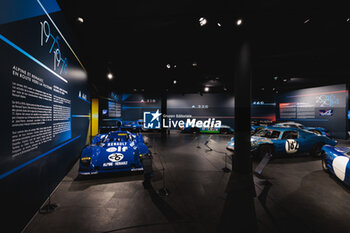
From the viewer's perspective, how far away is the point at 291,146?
4.71m

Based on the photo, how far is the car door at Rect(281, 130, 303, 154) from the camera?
470 cm

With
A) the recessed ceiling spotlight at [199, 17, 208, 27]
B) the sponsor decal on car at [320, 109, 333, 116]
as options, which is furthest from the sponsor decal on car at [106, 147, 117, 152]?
the sponsor decal on car at [320, 109, 333, 116]

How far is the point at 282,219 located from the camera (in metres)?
1.92

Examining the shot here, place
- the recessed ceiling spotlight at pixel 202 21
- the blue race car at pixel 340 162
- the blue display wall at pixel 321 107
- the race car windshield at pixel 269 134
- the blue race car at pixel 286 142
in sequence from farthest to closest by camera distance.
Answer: the blue display wall at pixel 321 107
the race car windshield at pixel 269 134
the blue race car at pixel 286 142
the recessed ceiling spotlight at pixel 202 21
the blue race car at pixel 340 162

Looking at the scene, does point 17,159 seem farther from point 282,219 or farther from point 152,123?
point 152,123

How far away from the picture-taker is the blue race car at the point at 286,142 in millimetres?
4613

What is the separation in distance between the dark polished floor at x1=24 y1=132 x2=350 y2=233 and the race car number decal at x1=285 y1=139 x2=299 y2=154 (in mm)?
1189

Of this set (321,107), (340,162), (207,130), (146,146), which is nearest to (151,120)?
(207,130)

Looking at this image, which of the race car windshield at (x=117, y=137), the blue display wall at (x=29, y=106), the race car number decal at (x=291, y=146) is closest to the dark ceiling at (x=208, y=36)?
the blue display wall at (x=29, y=106)

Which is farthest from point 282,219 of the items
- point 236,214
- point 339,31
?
point 339,31

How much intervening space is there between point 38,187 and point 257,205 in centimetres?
354

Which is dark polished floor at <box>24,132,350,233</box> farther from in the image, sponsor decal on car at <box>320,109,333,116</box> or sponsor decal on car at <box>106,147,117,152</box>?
sponsor decal on car at <box>320,109,333,116</box>

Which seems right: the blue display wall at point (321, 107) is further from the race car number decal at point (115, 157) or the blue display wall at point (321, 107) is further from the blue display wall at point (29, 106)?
the blue display wall at point (29, 106)

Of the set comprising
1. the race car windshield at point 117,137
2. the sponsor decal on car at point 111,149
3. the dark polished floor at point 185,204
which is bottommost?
the dark polished floor at point 185,204
